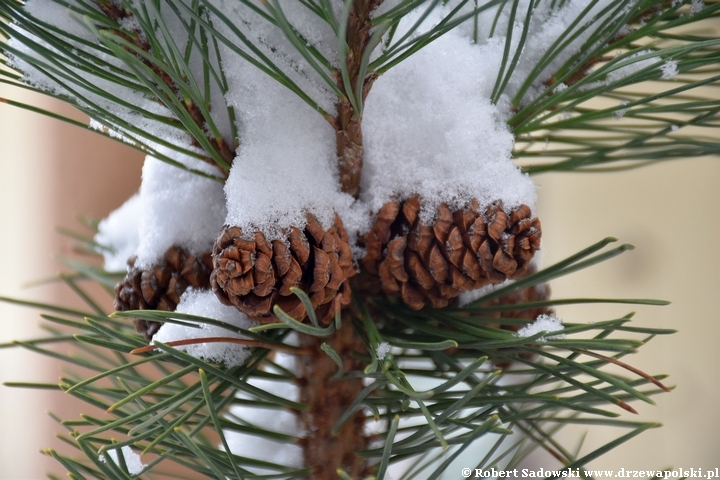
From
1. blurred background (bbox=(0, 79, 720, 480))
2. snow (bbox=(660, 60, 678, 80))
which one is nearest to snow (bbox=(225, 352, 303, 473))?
snow (bbox=(660, 60, 678, 80))

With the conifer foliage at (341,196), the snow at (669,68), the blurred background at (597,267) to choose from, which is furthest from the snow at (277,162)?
the blurred background at (597,267)

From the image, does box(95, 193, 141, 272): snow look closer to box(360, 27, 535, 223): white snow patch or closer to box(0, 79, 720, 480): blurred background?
box(360, 27, 535, 223): white snow patch

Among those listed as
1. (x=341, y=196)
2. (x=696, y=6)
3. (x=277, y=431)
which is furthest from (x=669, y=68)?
(x=277, y=431)

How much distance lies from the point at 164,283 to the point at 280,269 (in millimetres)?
74

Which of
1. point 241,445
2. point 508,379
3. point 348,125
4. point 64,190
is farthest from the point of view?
point 64,190

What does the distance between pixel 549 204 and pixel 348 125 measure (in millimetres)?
874

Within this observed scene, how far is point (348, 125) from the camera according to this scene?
0.22 meters

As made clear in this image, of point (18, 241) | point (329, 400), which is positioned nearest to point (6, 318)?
point (18, 241)

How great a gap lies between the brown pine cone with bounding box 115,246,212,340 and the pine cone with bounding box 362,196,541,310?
7 centimetres

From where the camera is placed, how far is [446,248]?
23cm

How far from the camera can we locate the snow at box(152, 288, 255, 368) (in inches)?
9.5

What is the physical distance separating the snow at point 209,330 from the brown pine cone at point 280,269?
0.03 m

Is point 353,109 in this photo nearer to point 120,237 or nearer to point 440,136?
point 440,136

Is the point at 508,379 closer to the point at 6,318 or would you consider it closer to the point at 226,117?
the point at 226,117
